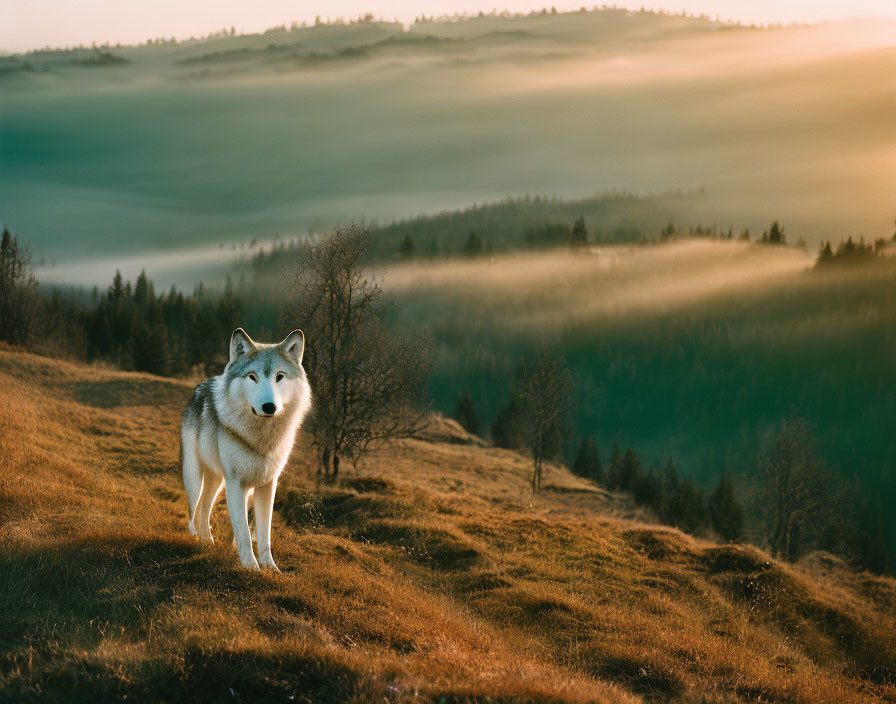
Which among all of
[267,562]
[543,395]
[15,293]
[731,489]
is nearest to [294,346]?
[267,562]

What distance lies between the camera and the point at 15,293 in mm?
77688

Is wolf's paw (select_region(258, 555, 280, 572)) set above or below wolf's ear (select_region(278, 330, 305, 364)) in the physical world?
below

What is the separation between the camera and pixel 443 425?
91188 millimetres

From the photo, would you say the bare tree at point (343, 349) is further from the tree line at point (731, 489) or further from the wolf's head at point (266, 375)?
the tree line at point (731, 489)

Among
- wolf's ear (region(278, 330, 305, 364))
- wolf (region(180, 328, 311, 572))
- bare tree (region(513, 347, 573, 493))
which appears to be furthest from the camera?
bare tree (region(513, 347, 573, 493))

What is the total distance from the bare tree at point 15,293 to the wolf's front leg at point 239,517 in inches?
3066

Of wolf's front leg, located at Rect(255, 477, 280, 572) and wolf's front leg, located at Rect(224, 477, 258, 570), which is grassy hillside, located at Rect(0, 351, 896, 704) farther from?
wolf's front leg, located at Rect(255, 477, 280, 572)

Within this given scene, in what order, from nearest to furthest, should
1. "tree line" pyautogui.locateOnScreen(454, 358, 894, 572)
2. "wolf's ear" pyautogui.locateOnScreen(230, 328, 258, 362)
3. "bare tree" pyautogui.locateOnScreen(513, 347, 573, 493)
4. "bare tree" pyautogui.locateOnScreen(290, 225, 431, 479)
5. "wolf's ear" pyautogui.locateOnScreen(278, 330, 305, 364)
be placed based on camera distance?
"wolf's ear" pyautogui.locateOnScreen(230, 328, 258, 362)
"wolf's ear" pyautogui.locateOnScreen(278, 330, 305, 364)
"bare tree" pyautogui.locateOnScreen(290, 225, 431, 479)
"tree line" pyautogui.locateOnScreen(454, 358, 894, 572)
"bare tree" pyautogui.locateOnScreen(513, 347, 573, 493)

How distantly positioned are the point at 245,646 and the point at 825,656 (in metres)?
16.0

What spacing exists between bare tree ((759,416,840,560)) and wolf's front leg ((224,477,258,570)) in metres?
52.2

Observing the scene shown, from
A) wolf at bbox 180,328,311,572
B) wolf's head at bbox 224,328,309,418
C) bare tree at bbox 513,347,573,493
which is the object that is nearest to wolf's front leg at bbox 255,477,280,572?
wolf at bbox 180,328,311,572

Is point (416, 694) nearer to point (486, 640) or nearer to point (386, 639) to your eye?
point (386, 639)

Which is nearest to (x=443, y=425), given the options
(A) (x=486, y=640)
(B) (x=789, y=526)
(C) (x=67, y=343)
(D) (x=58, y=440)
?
(B) (x=789, y=526)

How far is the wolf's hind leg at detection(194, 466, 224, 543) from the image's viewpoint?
40.2ft
